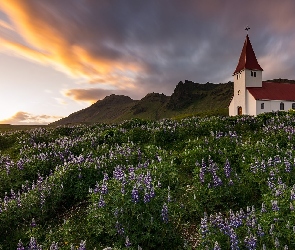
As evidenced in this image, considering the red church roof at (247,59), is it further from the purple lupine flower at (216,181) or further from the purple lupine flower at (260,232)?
the purple lupine flower at (260,232)

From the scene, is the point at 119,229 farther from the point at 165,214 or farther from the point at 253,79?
the point at 253,79

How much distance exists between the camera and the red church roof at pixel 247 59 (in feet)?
258

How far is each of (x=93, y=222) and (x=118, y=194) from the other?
975 millimetres

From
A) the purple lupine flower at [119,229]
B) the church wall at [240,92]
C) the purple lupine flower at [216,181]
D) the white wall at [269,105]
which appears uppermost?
the church wall at [240,92]

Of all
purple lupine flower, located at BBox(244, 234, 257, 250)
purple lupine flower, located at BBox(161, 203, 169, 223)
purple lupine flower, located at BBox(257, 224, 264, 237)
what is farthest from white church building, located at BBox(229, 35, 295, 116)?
purple lupine flower, located at BBox(244, 234, 257, 250)

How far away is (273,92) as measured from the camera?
78.6 meters

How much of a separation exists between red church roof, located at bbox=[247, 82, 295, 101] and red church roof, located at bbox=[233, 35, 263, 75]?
595 centimetres

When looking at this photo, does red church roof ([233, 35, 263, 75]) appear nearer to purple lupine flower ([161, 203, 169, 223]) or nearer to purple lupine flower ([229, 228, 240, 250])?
purple lupine flower ([161, 203, 169, 223])

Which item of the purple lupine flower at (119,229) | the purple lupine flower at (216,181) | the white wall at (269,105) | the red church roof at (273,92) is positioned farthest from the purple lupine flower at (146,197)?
the red church roof at (273,92)

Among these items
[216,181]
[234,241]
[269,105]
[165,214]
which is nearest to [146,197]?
[165,214]

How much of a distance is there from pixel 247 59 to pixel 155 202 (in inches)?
3185

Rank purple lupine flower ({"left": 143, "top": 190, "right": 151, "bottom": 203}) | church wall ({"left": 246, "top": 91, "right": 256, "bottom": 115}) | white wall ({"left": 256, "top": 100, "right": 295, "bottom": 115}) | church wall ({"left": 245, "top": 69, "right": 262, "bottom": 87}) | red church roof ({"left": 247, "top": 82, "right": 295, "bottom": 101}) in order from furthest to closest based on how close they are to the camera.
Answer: church wall ({"left": 245, "top": 69, "right": 262, "bottom": 87})
red church roof ({"left": 247, "top": 82, "right": 295, "bottom": 101})
church wall ({"left": 246, "top": 91, "right": 256, "bottom": 115})
white wall ({"left": 256, "top": 100, "right": 295, "bottom": 115})
purple lupine flower ({"left": 143, "top": 190, "right": 151, "bottom": 203})

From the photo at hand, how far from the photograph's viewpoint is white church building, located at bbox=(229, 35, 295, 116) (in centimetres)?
7531

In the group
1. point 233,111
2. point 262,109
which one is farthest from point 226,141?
point 233,111
